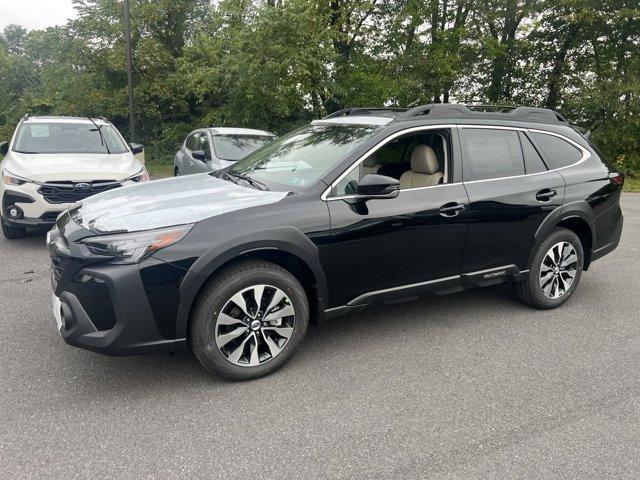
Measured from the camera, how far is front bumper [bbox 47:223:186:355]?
2.65m

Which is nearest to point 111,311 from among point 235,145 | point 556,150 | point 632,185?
point 556,150

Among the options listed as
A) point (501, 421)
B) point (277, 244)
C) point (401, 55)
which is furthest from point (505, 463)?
point (401, 55)

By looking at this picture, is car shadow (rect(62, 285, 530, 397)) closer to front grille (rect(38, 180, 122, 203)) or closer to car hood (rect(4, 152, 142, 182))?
front grille (rect(38, 180, 122, 203))

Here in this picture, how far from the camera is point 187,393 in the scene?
2904 millimetres

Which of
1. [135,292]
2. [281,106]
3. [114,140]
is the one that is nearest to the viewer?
[135,292]

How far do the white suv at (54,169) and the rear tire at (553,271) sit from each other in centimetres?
486

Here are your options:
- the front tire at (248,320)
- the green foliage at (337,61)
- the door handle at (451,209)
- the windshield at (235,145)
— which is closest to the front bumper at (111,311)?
the front tire at (248,320)

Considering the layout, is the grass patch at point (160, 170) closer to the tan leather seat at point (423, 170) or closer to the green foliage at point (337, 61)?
the green foliage at point (337, 61)

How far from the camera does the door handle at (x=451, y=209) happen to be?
355cm

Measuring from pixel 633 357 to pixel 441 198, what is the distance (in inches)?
69.1

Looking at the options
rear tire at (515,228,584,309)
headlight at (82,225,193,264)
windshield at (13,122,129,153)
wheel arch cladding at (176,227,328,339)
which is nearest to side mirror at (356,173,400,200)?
wheel arch cladding at (176,227,328,339)

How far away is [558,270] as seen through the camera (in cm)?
423

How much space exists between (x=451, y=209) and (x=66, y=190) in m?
4.62

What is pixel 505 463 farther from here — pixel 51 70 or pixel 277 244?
pixel 51 70
